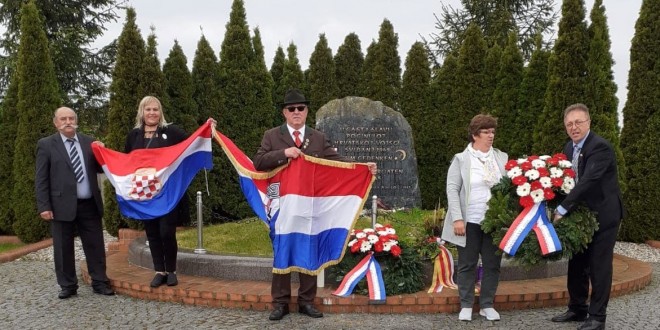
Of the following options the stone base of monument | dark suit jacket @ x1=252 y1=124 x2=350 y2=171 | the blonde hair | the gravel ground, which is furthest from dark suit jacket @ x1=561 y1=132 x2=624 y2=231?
the blonde hair

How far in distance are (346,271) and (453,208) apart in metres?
1.36

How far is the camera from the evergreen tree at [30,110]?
9.84m

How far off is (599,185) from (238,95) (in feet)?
25.4

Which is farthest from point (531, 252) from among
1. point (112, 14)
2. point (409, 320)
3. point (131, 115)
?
point (112, 14)

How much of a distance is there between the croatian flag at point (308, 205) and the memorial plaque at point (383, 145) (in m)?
4.58

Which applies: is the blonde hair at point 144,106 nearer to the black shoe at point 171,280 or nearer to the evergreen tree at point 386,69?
the black shoe at point 171,280

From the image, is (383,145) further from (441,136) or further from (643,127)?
(643,127)

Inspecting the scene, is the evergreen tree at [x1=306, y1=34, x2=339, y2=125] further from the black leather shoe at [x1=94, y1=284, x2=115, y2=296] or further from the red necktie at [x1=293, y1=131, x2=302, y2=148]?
the red necktie at [x1=293, y1=131, x2=302, y2=148]

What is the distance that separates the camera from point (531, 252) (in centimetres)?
466

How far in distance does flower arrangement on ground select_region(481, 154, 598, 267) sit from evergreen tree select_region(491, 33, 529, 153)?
238 inches

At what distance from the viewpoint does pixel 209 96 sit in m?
10.8

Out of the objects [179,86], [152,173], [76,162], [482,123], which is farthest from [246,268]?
[179,86]

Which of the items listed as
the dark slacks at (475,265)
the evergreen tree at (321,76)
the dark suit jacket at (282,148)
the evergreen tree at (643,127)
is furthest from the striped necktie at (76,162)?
the evergreen tree at (643,127)

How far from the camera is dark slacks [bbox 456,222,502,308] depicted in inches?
193
